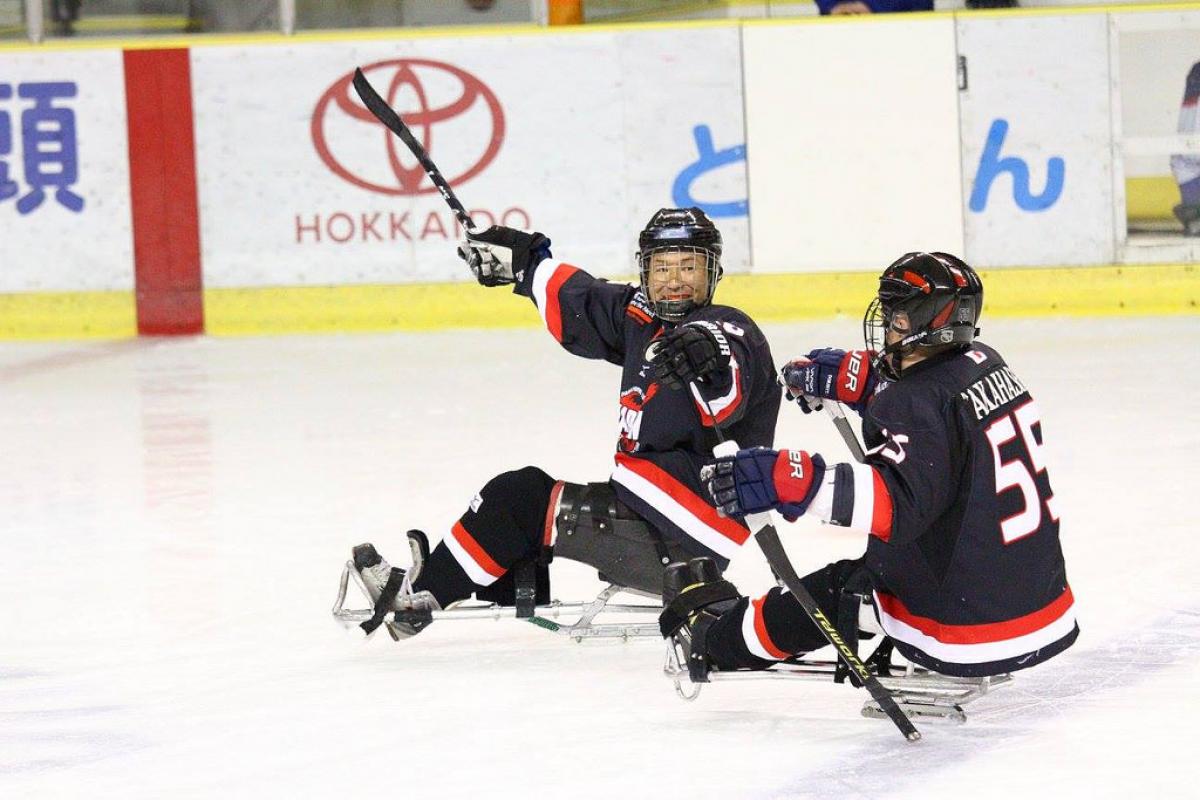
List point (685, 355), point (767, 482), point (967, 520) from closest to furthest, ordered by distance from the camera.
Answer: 1. point (767, 482)
2. point (967, 520)
3. point (685, 355)

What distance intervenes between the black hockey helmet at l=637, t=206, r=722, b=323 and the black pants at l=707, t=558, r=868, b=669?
24.9 inches

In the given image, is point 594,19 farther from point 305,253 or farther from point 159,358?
point 159,358

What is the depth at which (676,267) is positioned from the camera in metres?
3.67

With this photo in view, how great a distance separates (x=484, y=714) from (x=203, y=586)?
3.98 ft

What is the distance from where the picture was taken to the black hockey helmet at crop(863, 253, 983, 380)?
3000 millimetres

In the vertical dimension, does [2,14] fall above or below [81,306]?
above

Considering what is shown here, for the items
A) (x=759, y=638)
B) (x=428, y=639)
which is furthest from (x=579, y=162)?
(x=759, y=638)

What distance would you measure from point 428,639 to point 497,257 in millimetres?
766

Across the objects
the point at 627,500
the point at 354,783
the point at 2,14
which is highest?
the point at 2,14

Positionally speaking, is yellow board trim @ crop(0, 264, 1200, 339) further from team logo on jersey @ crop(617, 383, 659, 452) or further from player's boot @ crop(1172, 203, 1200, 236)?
team logo on jersey @ crop(617, 383, 659, 452)

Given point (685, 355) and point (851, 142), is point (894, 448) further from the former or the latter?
point (851, 142)

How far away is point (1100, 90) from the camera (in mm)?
8672

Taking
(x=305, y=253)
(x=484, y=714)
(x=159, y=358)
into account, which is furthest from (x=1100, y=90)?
(x=484, y=714)

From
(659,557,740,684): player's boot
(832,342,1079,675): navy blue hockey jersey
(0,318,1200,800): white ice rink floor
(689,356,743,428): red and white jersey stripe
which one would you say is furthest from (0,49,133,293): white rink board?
(832,342,1079,675): navy blue hockey jersey
